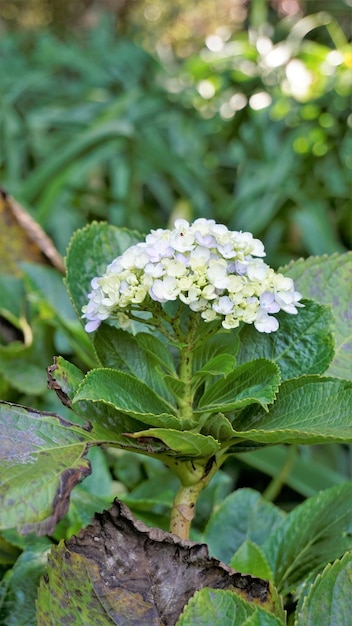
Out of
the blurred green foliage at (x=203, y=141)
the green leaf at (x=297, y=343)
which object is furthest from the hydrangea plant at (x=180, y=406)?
the blurred green foliage at (x=203, y=141)

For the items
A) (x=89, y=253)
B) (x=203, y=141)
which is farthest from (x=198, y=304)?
(x=203, y=141)

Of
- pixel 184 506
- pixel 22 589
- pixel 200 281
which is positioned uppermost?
pixel 200 281

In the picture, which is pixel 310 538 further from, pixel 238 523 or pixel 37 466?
pixel 37 466

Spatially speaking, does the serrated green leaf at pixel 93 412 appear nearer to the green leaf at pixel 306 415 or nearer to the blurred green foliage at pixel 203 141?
the green leaf at pixel 306 415

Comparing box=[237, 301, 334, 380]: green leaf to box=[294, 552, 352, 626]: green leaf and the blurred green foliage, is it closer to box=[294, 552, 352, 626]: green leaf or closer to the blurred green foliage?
box=[294, 552, 352, 626]: green leaf

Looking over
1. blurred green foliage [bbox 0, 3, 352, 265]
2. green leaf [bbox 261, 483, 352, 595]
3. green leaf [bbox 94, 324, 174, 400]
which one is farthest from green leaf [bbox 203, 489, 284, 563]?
blurred green foliage [bbox 0, 3, 352, 265]

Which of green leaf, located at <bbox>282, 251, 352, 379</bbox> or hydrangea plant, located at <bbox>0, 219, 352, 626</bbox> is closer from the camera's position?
hydrangea plant, located at <bbox>0, 219, 352, 626</bbox>

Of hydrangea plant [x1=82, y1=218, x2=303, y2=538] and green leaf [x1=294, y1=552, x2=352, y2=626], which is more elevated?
hydrangea plant [x1=82, y1=218, x2=303, y2=538]
